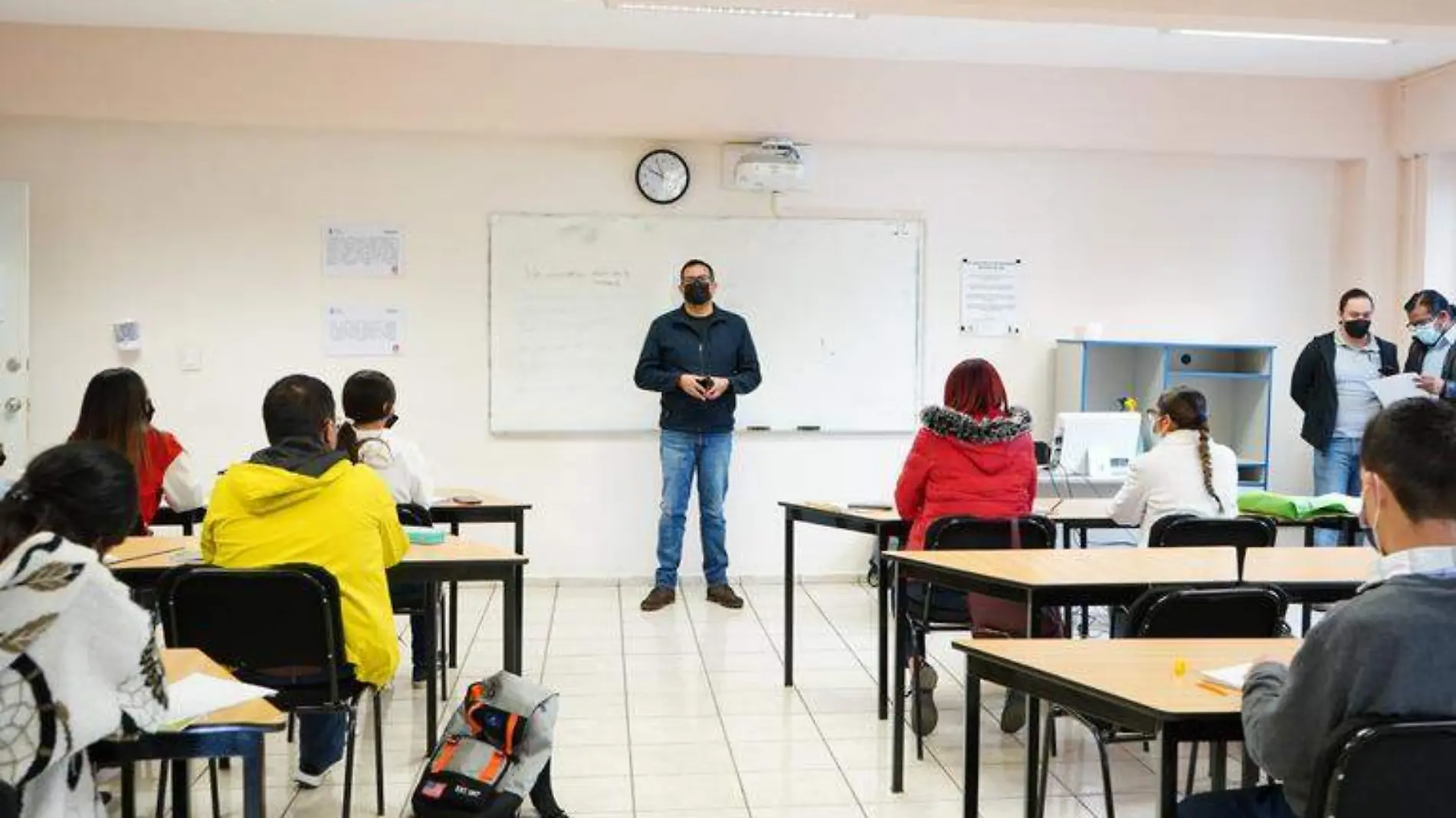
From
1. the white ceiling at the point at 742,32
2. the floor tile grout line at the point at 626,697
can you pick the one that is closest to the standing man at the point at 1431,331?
the white ceiling at the point at 742,32

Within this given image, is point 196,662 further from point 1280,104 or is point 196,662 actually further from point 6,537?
point 1280,104

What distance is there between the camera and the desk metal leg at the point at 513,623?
139 inches

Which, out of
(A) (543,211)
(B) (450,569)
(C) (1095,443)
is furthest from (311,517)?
(C) (1095,443)

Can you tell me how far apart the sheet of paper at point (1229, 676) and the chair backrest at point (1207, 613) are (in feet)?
1.85

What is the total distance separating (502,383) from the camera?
6.75 metres

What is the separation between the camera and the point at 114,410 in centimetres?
376

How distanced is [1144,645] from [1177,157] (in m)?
5.38

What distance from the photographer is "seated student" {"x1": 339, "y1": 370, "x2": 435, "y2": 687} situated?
13.4ft

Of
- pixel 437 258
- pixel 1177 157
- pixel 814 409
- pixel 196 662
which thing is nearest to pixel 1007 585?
pixel 196 662

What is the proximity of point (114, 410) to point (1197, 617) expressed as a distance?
3118mm

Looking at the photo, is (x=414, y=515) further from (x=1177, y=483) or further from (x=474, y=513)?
(x=1177, y=483)

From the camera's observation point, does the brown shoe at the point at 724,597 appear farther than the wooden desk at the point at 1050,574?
Yes

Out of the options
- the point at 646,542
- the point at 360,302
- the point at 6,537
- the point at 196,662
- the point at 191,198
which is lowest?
the point at 646,542

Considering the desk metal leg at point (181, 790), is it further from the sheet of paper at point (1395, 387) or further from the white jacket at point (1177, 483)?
the sheet of paper at point (1395, 387)
